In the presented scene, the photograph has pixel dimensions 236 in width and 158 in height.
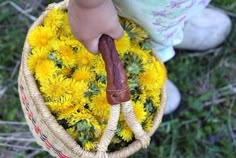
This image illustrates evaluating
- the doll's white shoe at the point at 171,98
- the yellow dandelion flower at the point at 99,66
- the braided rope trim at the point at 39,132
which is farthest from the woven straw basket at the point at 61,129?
the doll's white shoe at the point at 171,98

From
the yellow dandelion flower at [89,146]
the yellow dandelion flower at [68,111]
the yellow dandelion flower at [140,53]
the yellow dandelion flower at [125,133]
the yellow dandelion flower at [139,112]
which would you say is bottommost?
the yellow dandelion flower at [125,133]

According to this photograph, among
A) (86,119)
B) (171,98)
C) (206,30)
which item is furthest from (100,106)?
(206,30)

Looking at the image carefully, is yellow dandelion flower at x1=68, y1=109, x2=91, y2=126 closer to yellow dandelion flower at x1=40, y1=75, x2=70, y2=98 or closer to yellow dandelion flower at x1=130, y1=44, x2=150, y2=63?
yellow dandelion flower at x1=40, y1=75, x2=70, y2=98

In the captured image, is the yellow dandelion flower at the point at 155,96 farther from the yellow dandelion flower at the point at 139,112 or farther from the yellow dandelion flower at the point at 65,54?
the yellow dandelion flower at the point at 65,54

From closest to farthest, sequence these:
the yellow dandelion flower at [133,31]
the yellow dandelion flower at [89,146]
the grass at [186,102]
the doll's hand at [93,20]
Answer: the doll's hand at [93,20]
the yellow dandelion flower at [89,146]
the yellow dandelion flower at [133,31]
the grass at [186,102]

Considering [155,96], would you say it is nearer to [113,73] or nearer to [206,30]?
[113,73]

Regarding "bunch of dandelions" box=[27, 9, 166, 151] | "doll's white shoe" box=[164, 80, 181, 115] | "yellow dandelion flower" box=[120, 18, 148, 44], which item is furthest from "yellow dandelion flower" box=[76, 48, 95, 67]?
"doll's white shoe" box=[164, 80, 181, 115]

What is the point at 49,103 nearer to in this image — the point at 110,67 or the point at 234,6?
the point at 110,67
